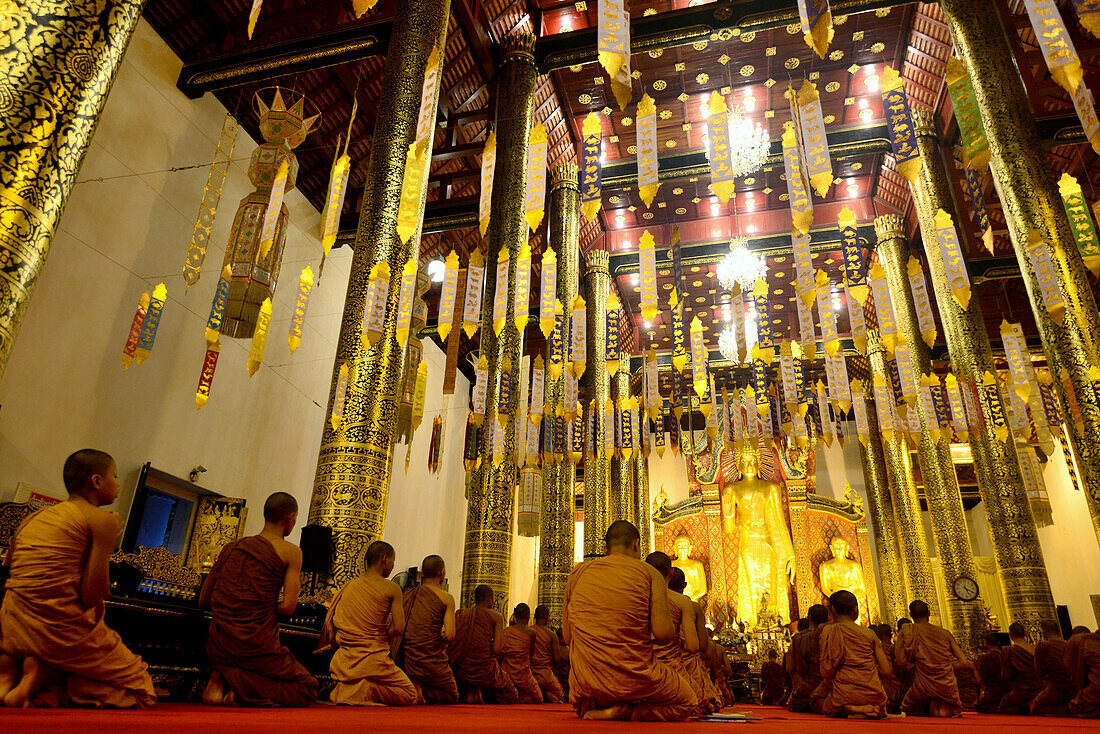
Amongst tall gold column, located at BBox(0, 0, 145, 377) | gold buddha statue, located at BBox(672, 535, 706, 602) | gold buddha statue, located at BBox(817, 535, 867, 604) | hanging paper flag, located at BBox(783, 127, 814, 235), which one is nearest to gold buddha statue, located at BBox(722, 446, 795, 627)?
gold buddha statue, located at BBox(817, 535, 867, 604)

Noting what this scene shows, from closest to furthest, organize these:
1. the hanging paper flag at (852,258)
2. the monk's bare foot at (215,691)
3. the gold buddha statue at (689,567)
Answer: the monk's bare foot at (215,691) < the hanging paper flag at (852,258) < the gold buddha statue at (689,567)

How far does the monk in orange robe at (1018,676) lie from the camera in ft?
20.2

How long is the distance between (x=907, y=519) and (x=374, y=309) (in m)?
13.1

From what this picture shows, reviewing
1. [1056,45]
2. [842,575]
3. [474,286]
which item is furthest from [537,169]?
[842,575]

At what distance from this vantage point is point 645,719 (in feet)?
9.93

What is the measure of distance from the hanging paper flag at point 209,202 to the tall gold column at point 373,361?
3174mm

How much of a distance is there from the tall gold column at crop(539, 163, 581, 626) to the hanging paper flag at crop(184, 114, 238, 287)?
17.1 ft

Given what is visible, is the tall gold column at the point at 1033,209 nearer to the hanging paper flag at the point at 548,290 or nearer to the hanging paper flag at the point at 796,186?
the hanging paper flag at the point at 796,186

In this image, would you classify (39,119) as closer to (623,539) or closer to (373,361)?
(623,539)

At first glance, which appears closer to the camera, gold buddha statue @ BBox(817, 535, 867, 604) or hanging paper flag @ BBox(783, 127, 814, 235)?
hanging paper flag @ BBox(783, 127, 814, 235)

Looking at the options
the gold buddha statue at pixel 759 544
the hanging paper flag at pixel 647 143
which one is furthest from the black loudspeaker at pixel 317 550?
the gold buddha statue at pixel 759 544

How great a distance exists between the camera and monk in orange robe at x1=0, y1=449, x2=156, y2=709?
2.39 m

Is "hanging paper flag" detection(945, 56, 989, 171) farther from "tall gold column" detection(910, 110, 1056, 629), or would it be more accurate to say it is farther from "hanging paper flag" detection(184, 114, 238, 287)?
"hanging paper flag" detection(184, 114, 238, 287)

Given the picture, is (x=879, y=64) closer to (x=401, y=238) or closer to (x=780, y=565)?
(x=401, y=238)
